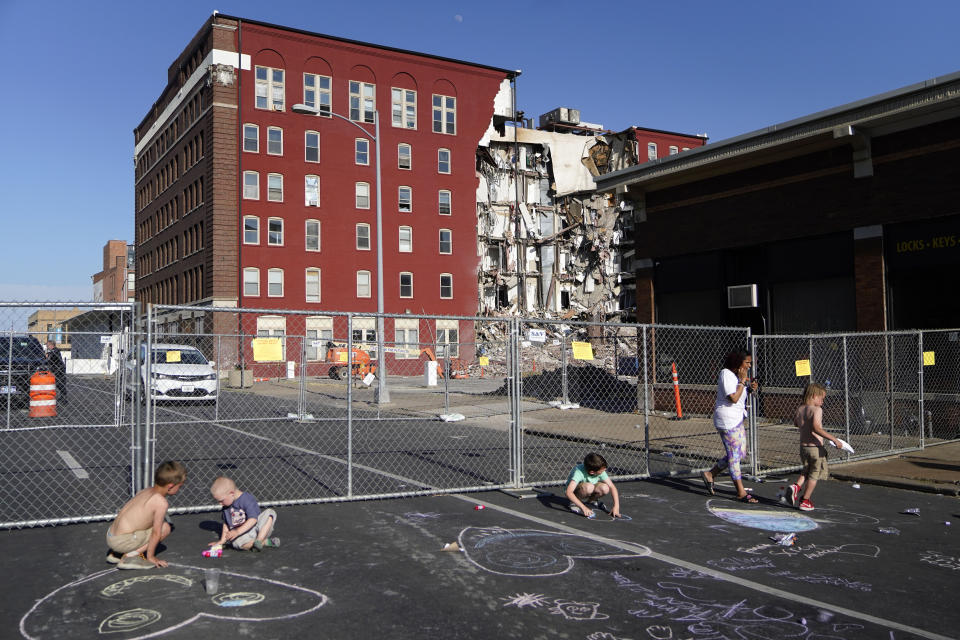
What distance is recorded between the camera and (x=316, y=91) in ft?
164

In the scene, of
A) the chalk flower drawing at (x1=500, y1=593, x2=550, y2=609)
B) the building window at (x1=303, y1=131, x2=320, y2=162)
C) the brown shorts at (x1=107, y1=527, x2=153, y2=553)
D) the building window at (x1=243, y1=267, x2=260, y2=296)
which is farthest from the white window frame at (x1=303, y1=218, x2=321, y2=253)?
the chalk flower drawing at (x1=500, y1=593, x2=550, y2=609)

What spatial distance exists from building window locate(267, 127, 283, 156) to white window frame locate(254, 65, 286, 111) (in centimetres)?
133

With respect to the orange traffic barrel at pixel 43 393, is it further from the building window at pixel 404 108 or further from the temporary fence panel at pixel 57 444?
the building window at pixel 404 108

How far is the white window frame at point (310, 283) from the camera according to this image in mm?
49625

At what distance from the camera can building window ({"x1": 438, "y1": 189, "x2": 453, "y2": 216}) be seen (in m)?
54.4

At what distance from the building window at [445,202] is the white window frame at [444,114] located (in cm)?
424

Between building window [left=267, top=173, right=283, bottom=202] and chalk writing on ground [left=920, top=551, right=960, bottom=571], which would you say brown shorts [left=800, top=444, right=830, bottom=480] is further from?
building window [left=267, top=173, right=283, bottom=202]

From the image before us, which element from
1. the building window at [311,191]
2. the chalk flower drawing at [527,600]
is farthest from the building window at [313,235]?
the chalk flower drawing at [527,600]

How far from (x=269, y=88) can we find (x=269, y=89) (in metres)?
0.06

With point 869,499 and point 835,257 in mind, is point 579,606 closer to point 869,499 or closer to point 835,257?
point 869,499

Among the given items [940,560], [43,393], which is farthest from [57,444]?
[940,560]

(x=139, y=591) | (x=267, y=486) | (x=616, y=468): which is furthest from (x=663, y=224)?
(x=139, y=591)

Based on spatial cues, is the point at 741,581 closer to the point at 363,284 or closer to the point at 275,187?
the point at 275,187

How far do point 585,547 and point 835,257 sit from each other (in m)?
11.4
